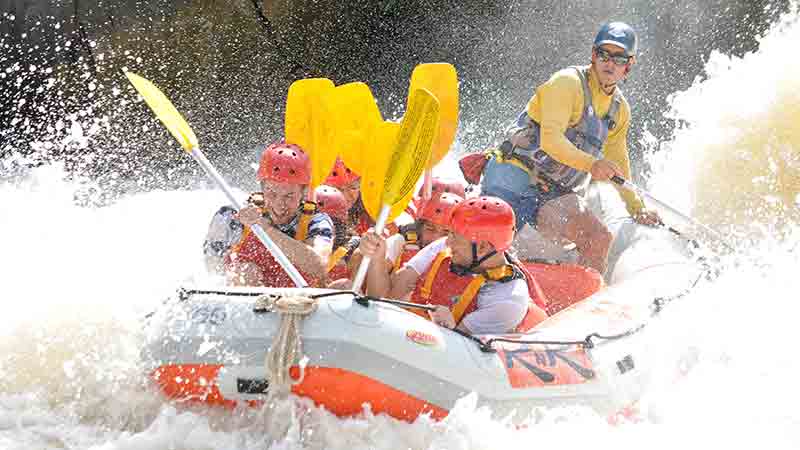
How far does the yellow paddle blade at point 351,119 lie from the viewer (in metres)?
4.94

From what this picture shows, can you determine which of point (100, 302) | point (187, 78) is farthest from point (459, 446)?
point (187, 78)

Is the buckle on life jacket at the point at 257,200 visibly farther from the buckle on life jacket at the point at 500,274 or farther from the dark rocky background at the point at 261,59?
the dark rocky background at the point at 261,59

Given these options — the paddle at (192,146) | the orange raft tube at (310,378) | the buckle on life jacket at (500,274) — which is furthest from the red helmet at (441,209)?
the orange raft tube at (310,378)

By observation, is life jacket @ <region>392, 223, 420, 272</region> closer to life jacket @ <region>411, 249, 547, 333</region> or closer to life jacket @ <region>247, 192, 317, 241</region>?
life jacket @ <region>411, 249, 547, 333</region>

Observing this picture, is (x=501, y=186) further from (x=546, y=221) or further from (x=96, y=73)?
(x=96, y=73)

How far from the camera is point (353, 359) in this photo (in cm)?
327

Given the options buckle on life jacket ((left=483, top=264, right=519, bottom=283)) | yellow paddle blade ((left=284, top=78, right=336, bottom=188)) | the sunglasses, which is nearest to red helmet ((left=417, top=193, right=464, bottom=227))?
buckle on life jacket ((left=483, top=264, right=519, bottom=283))

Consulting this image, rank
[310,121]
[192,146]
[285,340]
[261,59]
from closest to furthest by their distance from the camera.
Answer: [285,340] → [192,146] → [310,121] → [261,59]

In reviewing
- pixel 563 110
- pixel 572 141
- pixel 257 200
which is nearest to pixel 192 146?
pixel 257 200

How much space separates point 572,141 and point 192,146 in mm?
2177

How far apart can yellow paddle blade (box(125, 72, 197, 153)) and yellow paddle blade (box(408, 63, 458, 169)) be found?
4.90ft

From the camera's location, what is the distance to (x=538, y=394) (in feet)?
11.8

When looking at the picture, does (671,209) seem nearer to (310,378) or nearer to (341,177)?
(341,177)

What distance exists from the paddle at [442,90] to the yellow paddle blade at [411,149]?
1.38 metres
